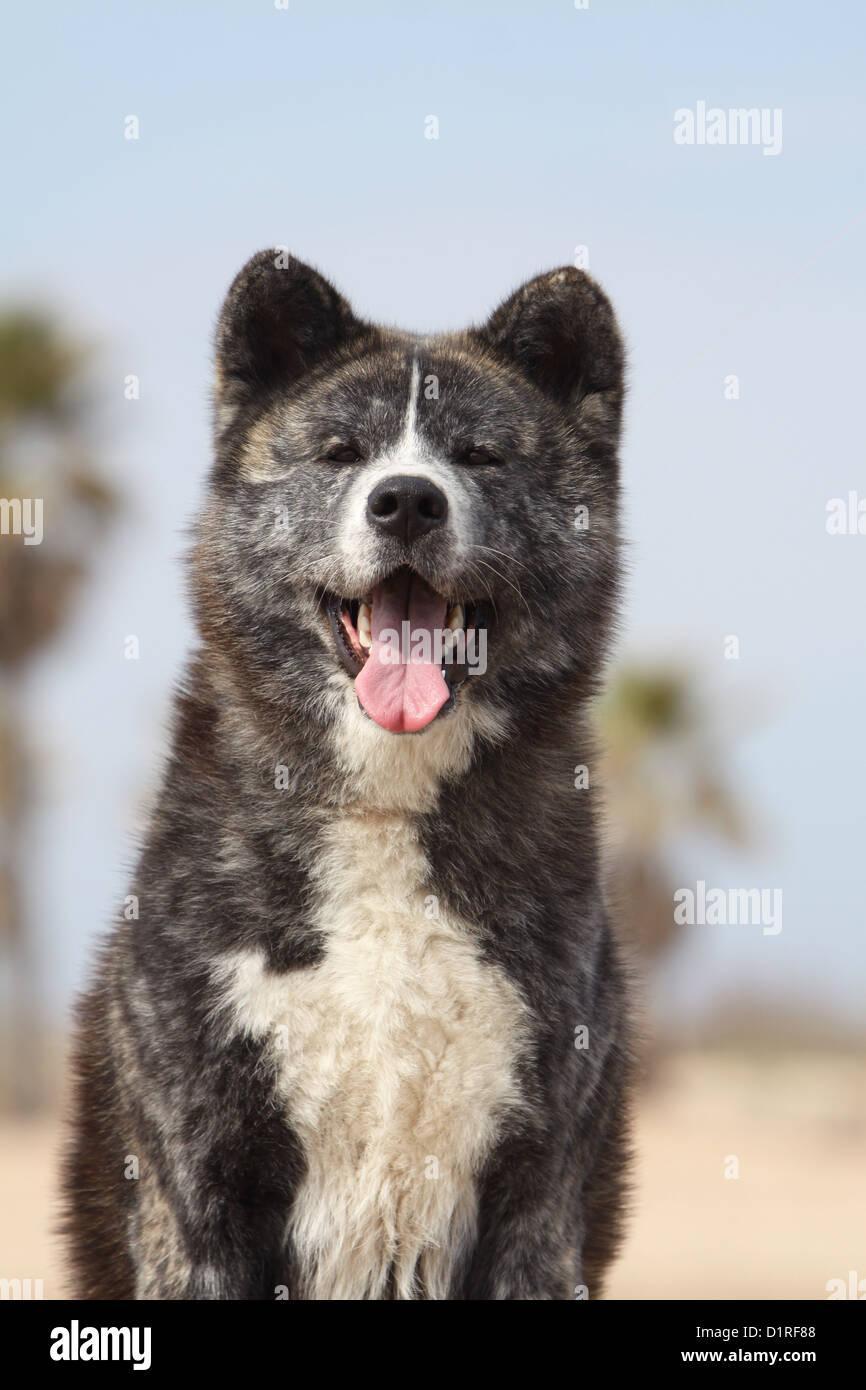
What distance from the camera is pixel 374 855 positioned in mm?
4746

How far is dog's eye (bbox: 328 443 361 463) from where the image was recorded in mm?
4938

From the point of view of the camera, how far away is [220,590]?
507cm

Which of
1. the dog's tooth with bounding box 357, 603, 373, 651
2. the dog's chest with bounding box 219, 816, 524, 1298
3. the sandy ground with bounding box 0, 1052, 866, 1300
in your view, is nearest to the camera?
the dog's chest with bounding box 219, 816, 524, 1298

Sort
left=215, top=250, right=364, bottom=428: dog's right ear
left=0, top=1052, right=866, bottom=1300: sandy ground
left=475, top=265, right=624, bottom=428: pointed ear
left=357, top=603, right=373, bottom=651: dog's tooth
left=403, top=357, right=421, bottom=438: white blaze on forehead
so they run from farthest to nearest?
left=0, top=1052, right=866, bottom=1300: sandy ground
left=475, top=265, right=624, bottom=428: pointed ear
left=215, top=250, right=364, bottom=428: dog's right ear
left=403, top=357, right=421, bottom=438: white blaze on forehead
left=357, top=603, right=373, bottom=651: dog's tooth

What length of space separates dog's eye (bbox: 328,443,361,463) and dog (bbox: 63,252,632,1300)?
0.04ft

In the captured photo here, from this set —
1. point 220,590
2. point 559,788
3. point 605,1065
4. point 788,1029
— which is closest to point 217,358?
point 220,590

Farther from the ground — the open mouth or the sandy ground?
the open mouth

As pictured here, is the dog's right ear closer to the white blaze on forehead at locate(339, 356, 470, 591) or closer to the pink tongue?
the white blaze on forehead at locate(339, 356, 470, 591)

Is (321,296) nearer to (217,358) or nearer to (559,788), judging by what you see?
(217,358)

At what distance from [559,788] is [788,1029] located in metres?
26.5

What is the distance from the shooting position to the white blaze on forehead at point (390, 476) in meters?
4.65

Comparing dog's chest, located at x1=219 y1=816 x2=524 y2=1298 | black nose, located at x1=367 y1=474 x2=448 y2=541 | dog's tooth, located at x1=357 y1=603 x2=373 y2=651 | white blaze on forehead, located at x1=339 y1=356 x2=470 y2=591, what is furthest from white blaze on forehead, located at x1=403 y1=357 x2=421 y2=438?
dog's chest, located at x1=219 y1=816 x2=524 y2=1298

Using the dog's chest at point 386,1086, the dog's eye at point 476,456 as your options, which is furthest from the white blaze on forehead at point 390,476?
the dog's chest at point 386,1086

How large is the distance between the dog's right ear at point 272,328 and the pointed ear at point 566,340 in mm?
518
